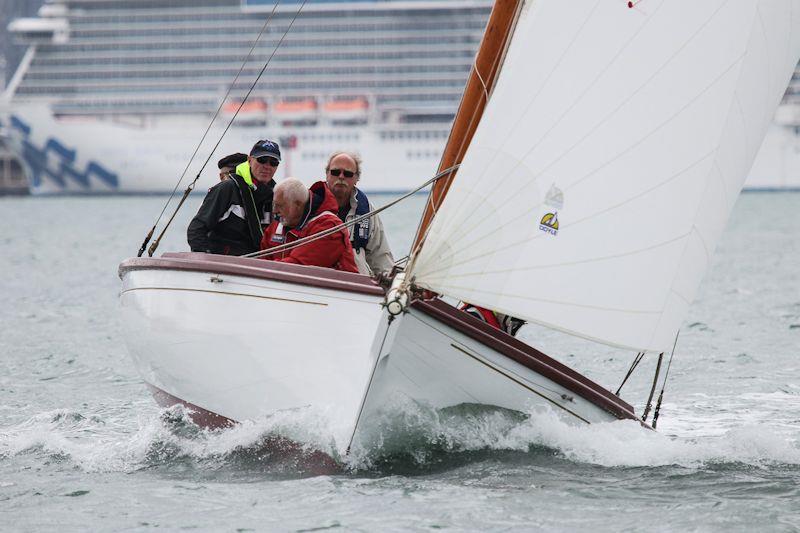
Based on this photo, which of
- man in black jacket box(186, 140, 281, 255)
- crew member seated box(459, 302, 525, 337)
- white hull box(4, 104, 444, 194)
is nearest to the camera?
crew member seated box(459, 302, 525, 337)

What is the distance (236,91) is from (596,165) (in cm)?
6063

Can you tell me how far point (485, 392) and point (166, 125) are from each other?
57.6m

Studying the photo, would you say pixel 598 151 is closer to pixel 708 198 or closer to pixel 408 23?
pixel 708 198

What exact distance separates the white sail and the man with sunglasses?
110 centimetres

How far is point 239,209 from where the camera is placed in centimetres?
741

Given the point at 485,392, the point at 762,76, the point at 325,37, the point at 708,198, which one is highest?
the point at 325,37

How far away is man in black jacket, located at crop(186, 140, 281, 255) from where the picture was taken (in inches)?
287

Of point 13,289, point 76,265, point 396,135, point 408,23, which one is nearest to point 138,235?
point 76,265

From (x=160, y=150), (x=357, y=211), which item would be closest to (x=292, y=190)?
(x=357, y=211)

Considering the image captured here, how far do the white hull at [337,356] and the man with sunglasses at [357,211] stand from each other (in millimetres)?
704

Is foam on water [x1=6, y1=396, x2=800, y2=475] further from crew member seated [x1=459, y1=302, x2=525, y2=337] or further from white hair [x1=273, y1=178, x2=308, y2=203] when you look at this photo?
white hair [x1=273, y1=178, x2=308, y2=203]

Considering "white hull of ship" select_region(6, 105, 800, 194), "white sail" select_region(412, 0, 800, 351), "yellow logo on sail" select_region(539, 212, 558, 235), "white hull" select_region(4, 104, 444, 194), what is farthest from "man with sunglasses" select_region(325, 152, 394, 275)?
"white hull" select_region(4, 104, 444, 194)

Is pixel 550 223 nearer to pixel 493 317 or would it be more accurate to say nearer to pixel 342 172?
pixel 493 317

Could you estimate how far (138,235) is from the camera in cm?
3606
